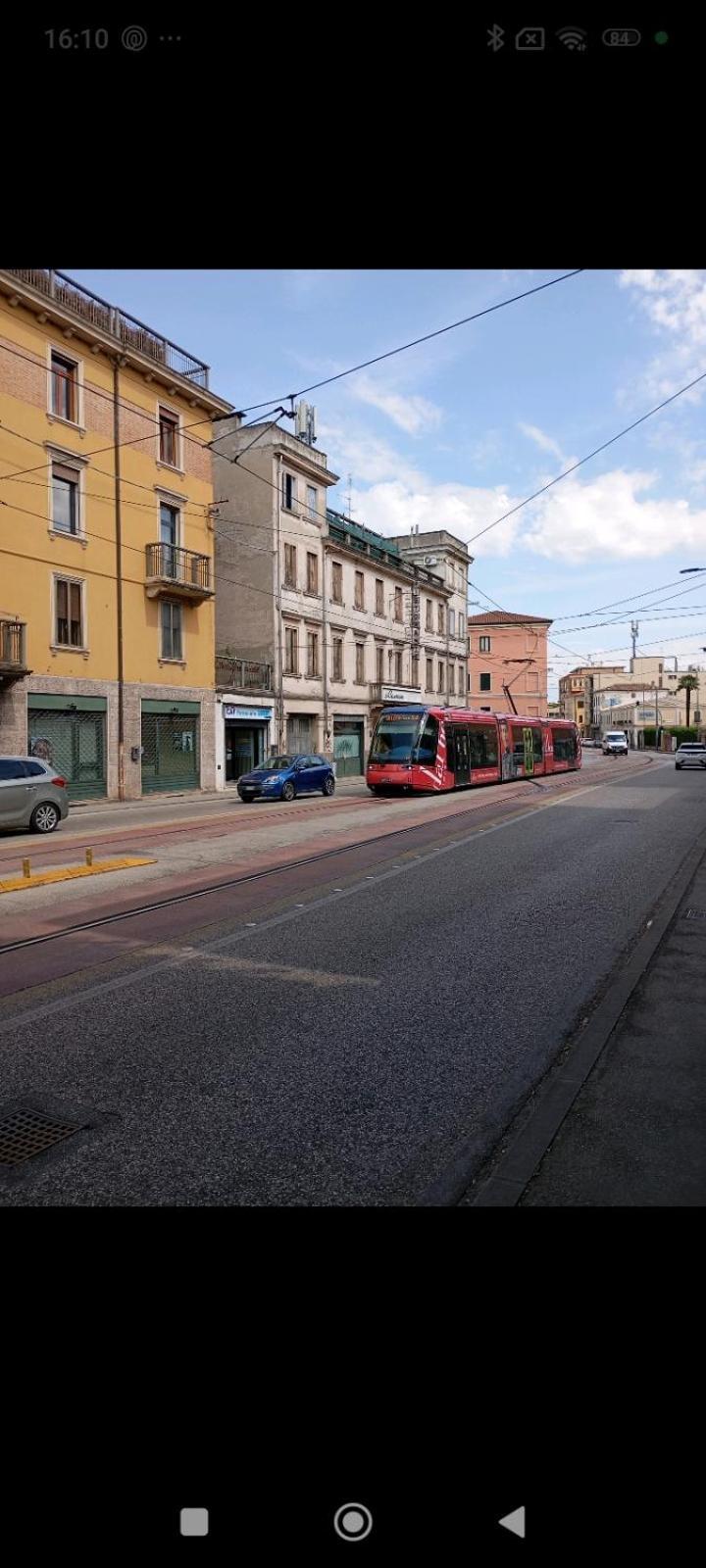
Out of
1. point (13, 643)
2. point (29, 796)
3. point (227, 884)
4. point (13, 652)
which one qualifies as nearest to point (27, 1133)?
point (227, 884)

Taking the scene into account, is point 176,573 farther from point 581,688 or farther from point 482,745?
point 581,688

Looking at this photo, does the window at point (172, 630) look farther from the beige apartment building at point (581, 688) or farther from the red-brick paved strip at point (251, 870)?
the beige apartment building at point (581, 688)

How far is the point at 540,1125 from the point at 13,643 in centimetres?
2172

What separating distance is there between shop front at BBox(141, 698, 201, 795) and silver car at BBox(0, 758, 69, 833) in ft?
34.6

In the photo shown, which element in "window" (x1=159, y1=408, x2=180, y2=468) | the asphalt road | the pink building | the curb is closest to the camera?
the curb

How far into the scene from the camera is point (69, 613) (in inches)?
992

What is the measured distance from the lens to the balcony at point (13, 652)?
22328 mm

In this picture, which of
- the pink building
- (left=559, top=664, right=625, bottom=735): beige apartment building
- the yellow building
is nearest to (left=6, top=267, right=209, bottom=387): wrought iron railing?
the yellow building

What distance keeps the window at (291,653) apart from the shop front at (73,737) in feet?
38.4

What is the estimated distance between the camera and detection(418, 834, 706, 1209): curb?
11.0ft
